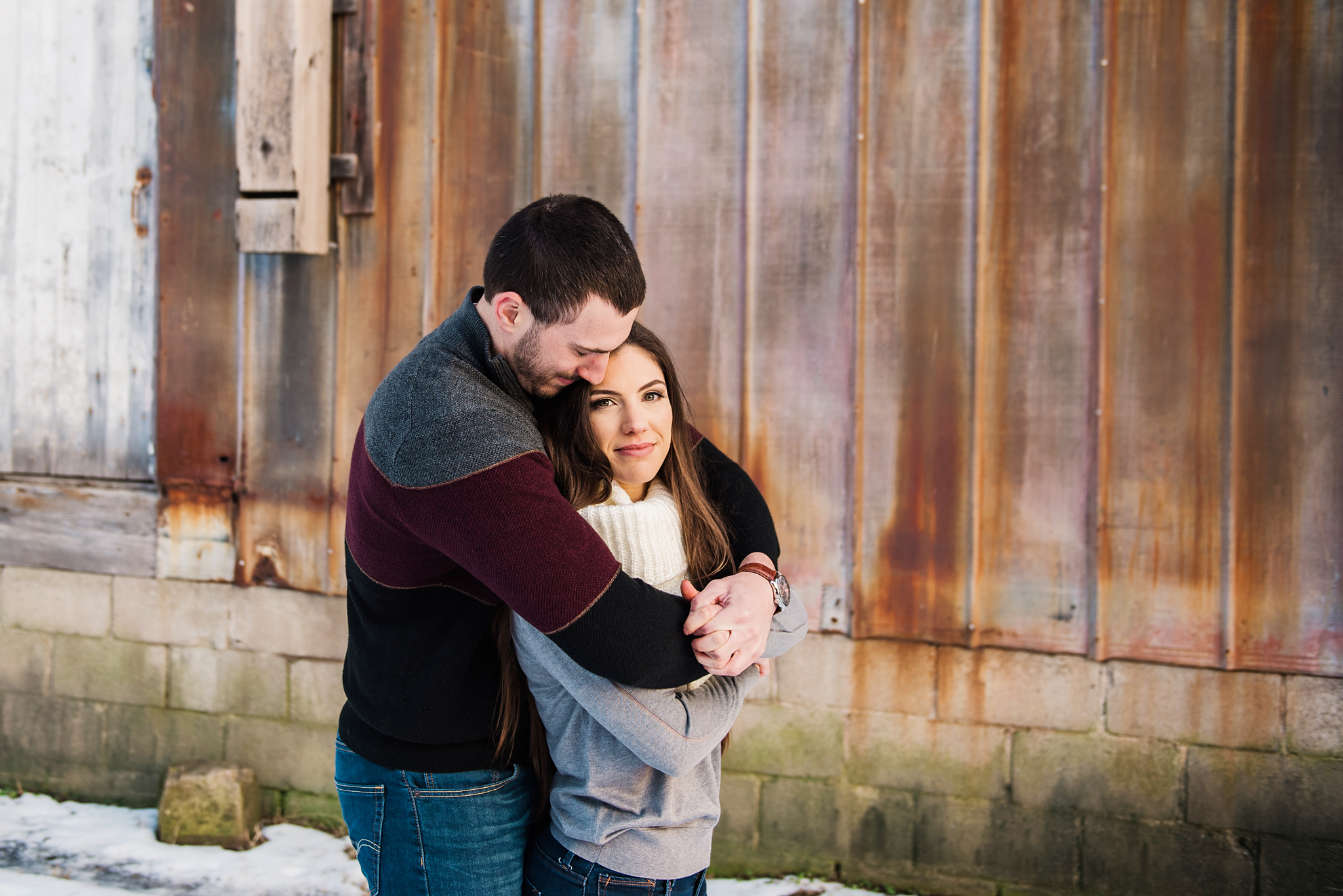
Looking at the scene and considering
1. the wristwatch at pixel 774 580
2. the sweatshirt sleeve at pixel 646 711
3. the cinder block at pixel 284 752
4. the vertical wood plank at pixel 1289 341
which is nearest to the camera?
the sweatshirt sleeve at pixel 646 711

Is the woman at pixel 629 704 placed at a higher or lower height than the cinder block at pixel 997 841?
higher

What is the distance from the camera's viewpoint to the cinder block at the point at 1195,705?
276 centimetres

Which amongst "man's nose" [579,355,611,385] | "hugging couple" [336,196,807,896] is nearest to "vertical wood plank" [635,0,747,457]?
"hugging couple" [336,196,807,896]

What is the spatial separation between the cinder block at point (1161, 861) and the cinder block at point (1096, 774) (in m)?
0.06

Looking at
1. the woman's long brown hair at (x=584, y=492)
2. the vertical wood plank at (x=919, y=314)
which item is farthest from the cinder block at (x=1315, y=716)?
the woman's long brown hair at (x=584, y=492)

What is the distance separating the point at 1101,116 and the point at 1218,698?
1791mm

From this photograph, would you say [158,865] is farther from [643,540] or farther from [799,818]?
[643,540]

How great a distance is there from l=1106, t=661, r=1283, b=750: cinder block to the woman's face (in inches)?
72.9

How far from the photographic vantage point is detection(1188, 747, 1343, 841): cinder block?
2742 millimetres

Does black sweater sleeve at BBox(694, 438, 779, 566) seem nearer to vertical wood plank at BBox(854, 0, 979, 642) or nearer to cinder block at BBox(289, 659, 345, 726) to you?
vertical wood plank at BBox(854, 0, 979, 642)

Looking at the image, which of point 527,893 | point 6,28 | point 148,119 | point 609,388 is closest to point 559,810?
point 527,893

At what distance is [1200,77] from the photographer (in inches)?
108

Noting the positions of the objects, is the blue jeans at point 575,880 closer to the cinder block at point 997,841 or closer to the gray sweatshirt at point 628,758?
the gray sweatshirt at point 628,758

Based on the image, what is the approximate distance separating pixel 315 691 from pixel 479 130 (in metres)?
2.12
